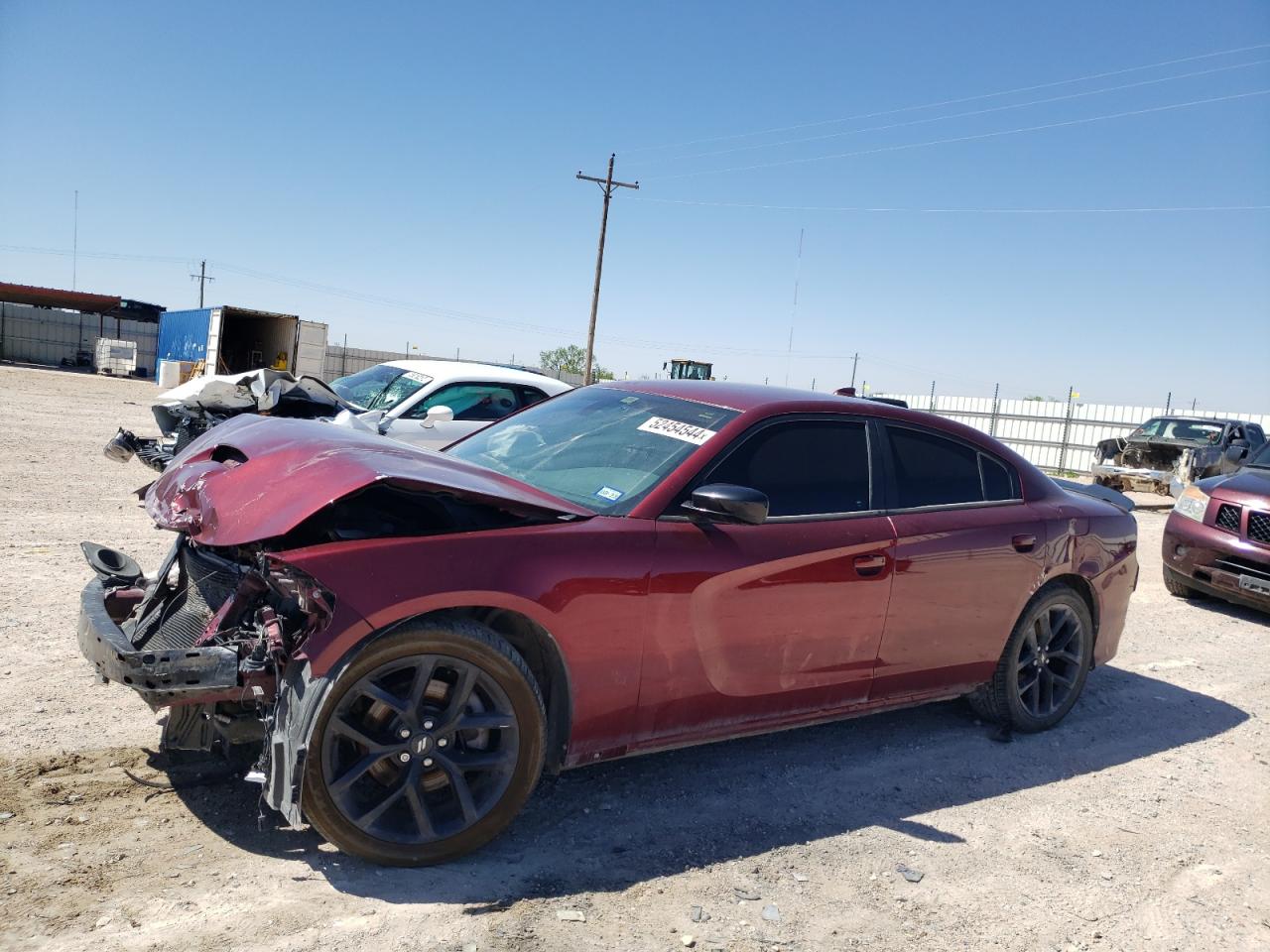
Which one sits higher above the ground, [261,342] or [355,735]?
[261,342]

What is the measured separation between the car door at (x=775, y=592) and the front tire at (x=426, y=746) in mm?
557

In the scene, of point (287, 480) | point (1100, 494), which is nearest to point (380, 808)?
point (287, 480)

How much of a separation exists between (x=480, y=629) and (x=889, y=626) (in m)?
1.96

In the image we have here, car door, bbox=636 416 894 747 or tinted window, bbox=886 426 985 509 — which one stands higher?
tinted window, bbox=886 426 985 509

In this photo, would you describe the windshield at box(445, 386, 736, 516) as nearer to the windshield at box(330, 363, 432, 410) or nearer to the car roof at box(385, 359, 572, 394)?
the car roof at box(385, 359, 572, 394)

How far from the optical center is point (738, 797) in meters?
3.77

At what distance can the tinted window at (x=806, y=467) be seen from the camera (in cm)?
376

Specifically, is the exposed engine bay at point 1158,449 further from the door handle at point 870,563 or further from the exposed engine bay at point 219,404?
the exposed engine bay at point 219,404

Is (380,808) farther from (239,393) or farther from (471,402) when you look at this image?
(471,402)

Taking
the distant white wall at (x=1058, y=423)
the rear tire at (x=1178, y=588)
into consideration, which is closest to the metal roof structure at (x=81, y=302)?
the distant white wall at (x=1058, y=423)

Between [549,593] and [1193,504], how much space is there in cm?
765

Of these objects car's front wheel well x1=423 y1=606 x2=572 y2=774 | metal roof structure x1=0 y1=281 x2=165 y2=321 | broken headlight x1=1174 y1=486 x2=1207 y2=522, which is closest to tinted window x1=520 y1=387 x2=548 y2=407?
broken headlight x1=1174 y1=486 x2=1207 y2=522

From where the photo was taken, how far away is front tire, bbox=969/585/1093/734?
15.3 ft

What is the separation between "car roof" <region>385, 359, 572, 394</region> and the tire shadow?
5.68 meters
